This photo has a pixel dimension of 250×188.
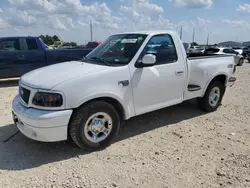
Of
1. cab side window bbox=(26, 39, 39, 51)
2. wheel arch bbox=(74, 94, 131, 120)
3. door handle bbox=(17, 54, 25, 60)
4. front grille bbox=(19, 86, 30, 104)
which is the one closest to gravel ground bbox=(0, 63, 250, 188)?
wheel arch bbox=(74, 94, 131, 120)

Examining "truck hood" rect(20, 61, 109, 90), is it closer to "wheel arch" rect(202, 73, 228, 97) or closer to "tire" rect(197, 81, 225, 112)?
"wheel arch" rect(202, 73, 228, 97)

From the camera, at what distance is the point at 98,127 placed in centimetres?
370

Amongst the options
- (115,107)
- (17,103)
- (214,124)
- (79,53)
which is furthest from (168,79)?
(79,53)

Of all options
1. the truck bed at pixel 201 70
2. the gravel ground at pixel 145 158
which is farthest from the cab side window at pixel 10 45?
the truck bed at pixel 201 70

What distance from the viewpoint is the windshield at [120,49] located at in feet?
13.3

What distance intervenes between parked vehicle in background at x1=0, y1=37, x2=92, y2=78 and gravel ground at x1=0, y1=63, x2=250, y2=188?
4469 millimetres

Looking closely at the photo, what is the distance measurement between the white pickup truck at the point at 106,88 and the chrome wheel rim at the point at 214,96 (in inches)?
27.1

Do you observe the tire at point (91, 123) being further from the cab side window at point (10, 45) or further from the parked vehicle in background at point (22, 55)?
the cab side window at point (10, 45)

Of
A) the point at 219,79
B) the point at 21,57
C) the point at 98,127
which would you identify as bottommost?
the point at 98,127

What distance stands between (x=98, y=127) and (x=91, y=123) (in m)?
0.15

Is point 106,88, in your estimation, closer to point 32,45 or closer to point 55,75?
point 55,75

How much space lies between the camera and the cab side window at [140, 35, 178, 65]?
14.0ft

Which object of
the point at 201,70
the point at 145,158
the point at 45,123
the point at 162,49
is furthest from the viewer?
the point at 201,70

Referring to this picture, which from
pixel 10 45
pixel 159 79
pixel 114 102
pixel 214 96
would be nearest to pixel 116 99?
pixel 114 102
